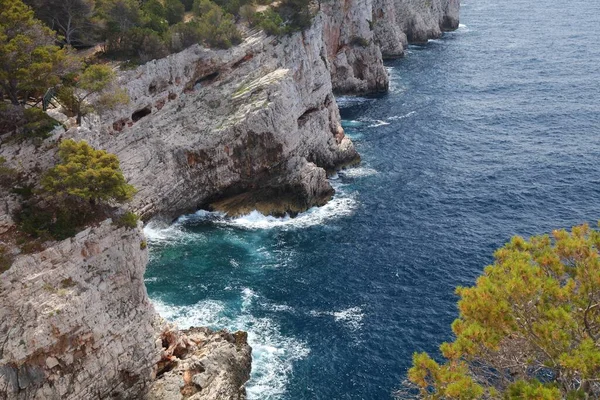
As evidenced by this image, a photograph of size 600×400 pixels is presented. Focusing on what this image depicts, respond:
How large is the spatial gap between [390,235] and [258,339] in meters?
22.2

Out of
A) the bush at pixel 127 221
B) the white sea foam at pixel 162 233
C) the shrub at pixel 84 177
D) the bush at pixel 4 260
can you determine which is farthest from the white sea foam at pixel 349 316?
the bush at pixel 4 260

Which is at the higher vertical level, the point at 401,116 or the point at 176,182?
the point at 176,182

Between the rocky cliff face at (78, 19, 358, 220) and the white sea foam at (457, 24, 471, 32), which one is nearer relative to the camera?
→ the rocky cliff face at (78, 19, 358, 220)

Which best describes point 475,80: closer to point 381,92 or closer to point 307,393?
point 381,92

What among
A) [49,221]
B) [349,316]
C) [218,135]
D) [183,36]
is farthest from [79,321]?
[183,36]

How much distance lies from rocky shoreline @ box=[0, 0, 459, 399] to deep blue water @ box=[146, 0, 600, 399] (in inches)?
170

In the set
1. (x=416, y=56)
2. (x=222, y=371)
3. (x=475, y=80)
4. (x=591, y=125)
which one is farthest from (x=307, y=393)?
(x=416, y=56)

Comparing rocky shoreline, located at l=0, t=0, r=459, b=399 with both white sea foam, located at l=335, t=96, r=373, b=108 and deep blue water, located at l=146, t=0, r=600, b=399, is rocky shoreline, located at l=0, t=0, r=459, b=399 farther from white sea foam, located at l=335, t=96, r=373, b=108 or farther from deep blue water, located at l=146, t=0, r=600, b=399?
deep blue water, located at l=146, t=0, r=600, b=399

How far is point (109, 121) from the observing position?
5478 centimetres

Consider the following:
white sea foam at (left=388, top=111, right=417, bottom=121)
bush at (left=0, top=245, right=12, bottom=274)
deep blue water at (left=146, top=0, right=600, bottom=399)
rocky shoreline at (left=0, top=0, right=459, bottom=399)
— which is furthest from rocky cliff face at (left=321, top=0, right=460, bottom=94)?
bush at (left=0, top=245, right=12, bottom=274)

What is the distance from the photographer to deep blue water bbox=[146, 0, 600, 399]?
43.2 metres

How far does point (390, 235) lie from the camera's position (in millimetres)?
58844

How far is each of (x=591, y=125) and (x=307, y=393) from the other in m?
68.6

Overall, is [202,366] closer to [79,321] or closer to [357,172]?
[79,321]
